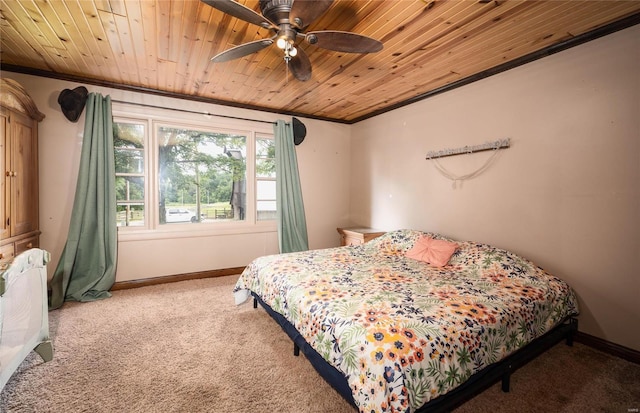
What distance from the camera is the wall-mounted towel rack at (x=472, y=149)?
257cm

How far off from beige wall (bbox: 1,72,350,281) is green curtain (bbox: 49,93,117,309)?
0.52 ft

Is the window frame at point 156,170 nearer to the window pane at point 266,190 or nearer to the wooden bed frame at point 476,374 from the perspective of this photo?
the window pane at point 266,190

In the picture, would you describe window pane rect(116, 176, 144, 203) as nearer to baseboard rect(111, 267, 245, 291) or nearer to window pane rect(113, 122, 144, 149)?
window pane rect(113, 122, 144, 149)

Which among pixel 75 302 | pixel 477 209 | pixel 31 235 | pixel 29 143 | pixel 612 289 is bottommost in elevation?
pixel 75 302

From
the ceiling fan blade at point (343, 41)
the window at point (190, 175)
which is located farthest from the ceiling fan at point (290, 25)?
the window at point (190, 175)

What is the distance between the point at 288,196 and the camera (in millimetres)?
4020

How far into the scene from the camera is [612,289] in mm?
2008

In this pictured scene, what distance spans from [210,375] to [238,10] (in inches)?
84.9

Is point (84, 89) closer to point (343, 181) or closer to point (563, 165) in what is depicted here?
point (343, 181)

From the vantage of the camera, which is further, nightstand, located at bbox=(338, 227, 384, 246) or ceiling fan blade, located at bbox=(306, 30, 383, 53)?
nightstand, located at bbox=(338, 227, 384, 246)

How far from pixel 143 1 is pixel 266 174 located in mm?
2574

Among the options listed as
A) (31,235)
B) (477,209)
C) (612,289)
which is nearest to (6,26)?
(31,235)

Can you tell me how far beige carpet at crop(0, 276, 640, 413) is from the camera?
1.52 meters

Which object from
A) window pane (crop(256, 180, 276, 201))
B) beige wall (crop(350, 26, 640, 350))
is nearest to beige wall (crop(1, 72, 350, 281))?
window pane (crop(256, 180, 276, 201))
